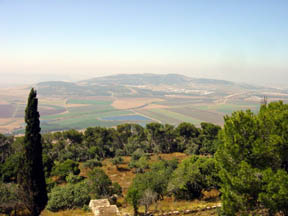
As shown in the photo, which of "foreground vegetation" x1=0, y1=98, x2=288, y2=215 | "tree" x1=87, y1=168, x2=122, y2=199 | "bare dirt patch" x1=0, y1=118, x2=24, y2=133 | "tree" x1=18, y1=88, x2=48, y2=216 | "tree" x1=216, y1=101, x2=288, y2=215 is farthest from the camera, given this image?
"bare dirt patch" x1=0, y1=118, x2=24, y2=133

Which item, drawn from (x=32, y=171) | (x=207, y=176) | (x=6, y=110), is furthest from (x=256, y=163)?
(x=6, y=110)

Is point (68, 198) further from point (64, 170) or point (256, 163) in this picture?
point (256, 163)

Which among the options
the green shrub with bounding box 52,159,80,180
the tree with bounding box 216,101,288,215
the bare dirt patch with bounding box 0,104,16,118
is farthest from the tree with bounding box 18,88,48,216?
the bare dirt patch with bounding box 0,104,16,118

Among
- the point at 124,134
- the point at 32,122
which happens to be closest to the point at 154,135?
the point at 124,134

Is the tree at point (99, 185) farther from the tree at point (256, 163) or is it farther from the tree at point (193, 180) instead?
the tree at point (256, 163)

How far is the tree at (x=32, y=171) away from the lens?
719 inches

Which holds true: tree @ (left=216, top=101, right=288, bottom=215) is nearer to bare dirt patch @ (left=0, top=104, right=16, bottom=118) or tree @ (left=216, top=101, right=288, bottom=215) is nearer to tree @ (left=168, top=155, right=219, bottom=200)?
tree @ (left=168, top=155, right=219, bottom=200)

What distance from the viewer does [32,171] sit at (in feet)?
61.6

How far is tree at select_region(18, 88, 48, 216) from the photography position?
18.3 metres

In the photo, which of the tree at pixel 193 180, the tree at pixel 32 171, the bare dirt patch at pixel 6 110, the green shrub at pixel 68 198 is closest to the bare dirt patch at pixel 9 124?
the bare dirt patch at pixel 6 110

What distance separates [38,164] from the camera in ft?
63.6

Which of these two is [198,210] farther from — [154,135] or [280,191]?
[154,135]

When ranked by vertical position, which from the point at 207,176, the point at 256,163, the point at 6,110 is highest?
the point at 256,163

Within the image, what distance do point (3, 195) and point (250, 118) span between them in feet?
64.1
